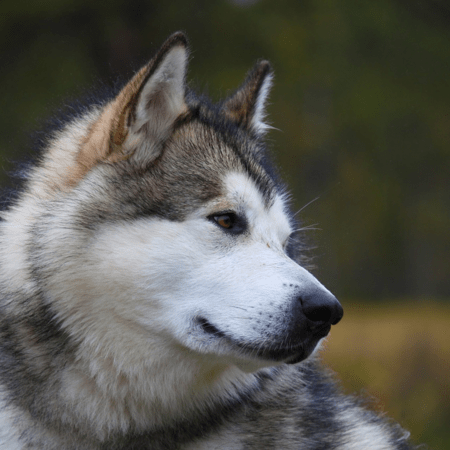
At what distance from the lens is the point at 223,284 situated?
3102 millimetres

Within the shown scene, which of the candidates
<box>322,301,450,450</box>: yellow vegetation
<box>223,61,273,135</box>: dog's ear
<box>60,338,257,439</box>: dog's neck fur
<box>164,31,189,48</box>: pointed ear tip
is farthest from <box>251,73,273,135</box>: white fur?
<box>322,301,450,450</box>: yellow vegetation

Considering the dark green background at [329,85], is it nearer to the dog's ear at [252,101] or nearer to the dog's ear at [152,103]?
the dog's ear at [252,101]

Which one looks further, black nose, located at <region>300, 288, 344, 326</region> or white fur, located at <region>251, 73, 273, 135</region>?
white fur, located at <region>251, 73, 273, 135</region>

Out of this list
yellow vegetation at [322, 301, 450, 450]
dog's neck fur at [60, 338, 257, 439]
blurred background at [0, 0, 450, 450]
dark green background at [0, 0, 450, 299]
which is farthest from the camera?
dark green background at [0, 0, 450, 299]

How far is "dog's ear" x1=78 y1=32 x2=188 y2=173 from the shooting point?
331cm

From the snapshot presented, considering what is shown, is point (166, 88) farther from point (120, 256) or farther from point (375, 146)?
point (375, 146)

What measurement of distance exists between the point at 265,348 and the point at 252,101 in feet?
5.79

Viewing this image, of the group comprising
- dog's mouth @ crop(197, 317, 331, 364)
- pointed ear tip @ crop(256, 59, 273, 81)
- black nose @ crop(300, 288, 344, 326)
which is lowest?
dog's mouth @ crop(197, 317, 331, 364)

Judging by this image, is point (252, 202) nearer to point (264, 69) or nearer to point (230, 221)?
point (230, 221)

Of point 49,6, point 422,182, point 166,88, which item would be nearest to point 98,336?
point 166,88

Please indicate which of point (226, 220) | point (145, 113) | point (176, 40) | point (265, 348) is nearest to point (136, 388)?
point (265, 348)

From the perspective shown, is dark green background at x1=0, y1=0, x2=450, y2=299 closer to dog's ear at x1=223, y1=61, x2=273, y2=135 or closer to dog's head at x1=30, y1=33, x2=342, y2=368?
dog's ear at x1=223, y1=61, x2=273, y2=135

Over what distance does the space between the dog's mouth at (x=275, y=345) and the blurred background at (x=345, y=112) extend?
134cm

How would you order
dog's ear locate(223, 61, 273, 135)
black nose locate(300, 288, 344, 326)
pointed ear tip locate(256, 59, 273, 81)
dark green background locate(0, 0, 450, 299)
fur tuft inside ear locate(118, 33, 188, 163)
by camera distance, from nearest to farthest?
black nose locate(300, 288, 344, 326)
fur tuft inside ear locate(118, 33, 188, 163)
dog's ear locate(223, 61, 273, 135)
pointed ear tip locate(256, 59, 273, 81)
dark green background locate(0, 0, 450, 299)
